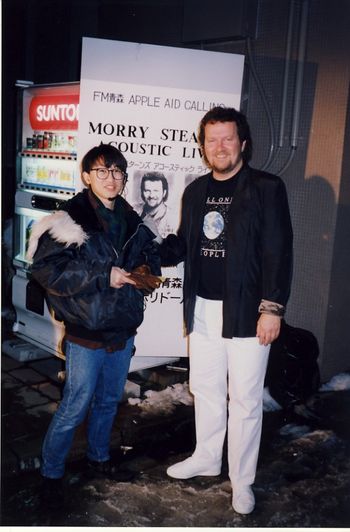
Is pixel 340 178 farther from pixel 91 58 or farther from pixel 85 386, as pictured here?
pixel 85 386

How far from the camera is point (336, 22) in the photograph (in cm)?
391

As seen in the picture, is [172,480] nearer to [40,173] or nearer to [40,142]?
[40,173]

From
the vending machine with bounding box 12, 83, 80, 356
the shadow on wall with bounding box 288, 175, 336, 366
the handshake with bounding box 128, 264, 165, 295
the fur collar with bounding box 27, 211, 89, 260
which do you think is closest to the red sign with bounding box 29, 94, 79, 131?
the vending machine with bounding box 12, 83, 80, 356

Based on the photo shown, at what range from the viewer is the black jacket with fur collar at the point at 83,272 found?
2.42 meters

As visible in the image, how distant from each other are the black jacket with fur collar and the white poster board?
110 centimetres

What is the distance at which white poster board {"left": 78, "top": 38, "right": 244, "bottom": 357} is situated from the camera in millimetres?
3469

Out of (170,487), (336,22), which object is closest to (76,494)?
(170,487)

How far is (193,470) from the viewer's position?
9.83 feet

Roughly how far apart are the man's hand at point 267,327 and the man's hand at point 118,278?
715 mm

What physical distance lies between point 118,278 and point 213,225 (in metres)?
0.63

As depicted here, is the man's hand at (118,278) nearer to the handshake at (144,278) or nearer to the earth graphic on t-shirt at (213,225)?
the handshake at (144,278)

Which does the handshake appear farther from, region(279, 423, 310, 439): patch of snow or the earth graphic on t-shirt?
region(279, 423, 310, 439): patch of snow

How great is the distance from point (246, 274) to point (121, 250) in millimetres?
679

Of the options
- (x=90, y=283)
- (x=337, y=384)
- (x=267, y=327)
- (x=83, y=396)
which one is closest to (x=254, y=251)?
(x=267, y=327)
